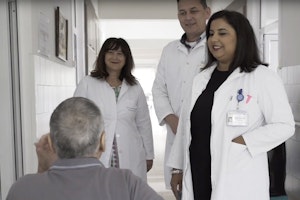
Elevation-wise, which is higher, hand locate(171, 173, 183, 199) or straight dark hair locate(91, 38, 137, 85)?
straight dark hair locate(91, 38, 137, 85)

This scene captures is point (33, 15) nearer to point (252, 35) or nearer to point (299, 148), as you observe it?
point (252, 35)

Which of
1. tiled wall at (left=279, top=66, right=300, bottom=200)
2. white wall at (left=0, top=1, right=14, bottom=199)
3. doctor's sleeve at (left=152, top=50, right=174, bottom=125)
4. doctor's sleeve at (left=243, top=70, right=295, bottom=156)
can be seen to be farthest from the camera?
tiled wall at (left=279, top=66, right=300, bottom=200)

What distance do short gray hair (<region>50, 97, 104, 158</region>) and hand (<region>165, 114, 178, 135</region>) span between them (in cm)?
121

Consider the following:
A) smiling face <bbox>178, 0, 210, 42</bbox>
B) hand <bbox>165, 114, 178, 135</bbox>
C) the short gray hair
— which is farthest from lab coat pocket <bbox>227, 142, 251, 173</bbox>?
smiling face <bbox>178, 0, 210, 42</bbox>

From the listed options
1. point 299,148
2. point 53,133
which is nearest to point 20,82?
point 53,133

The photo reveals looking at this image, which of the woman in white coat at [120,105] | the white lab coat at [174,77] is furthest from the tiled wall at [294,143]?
the woman in white coat at [120,105]

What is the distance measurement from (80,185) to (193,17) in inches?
58.9

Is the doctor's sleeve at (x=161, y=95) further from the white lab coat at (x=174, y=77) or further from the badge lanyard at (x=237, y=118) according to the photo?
the badge lanyard at (x=237, y=118)

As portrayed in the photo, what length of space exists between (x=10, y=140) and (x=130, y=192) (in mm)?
1425

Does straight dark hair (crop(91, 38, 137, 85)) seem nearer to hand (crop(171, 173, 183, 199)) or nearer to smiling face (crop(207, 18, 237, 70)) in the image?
hand (crop(171, 173, 183, 199))

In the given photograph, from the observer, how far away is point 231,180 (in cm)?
158

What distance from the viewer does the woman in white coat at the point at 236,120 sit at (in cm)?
154

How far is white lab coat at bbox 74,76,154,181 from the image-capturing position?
2270 millimetres

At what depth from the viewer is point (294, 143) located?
123 inches
